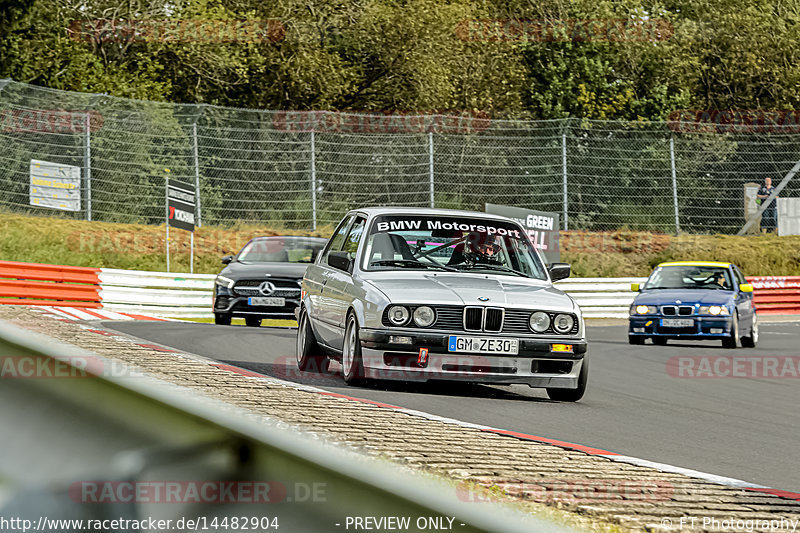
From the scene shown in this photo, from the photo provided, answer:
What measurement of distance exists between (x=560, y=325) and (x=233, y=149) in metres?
18.6

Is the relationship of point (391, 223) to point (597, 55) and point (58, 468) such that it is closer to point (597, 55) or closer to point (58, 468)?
point (58, 468)

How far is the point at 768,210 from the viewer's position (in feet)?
102

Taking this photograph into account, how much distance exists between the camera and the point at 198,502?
2.10m

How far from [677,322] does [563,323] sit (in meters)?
8.82

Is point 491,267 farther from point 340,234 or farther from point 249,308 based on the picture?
point 249,308

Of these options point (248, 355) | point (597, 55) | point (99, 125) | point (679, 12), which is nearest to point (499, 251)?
point (248, 355)

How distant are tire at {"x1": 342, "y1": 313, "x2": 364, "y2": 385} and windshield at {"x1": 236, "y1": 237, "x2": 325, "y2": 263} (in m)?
9.15

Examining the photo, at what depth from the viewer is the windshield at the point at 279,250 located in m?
18.4

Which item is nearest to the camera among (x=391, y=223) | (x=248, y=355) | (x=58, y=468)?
A: (x=58, y=468)

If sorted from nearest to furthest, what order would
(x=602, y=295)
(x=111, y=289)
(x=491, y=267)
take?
(x=491, y=267)
(x=111, y=289)
(x=602, y=295)
